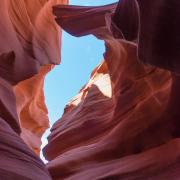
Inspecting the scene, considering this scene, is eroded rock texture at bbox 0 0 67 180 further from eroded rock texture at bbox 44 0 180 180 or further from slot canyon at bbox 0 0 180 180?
eroded rock texture at bbox 44 0 180 180

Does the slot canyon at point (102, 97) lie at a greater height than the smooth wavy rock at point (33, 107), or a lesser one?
greater

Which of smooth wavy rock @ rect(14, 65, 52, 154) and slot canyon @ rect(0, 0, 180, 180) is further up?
slot canyon @ rect(0, 0, 180, 180)

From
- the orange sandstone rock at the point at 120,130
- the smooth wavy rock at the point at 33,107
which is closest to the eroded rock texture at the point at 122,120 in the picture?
the orange sandstone rock at the point at 120,130

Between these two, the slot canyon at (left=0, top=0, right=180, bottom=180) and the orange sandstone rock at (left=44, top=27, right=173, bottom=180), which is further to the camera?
the orange sandstone rock at (left=44, top=27, right=173, bottom=180)

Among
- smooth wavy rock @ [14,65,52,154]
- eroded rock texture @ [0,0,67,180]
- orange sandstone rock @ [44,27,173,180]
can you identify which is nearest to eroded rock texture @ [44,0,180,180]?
orange sandstone rock @ [44,27,173,180]

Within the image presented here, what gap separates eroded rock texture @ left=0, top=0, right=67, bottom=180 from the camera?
1.76 m

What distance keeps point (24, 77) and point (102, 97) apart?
78 cm

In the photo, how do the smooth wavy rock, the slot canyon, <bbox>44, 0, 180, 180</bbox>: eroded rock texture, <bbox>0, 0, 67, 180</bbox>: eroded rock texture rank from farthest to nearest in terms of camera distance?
the smooth wavy rock < <bbox>44, 0, 180, 180</bbox>: eroded rock texture < <bbox>0, 0, 67, 180</bbox>: eroded rock texture < the slot canyon

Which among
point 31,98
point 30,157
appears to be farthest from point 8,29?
point 30,157

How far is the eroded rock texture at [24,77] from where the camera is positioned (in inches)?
69.1

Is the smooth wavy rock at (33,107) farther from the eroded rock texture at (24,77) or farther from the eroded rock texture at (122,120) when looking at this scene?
the eroded rock texture at (122,120)

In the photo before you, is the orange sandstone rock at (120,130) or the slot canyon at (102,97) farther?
the orange sandstone rock at (120,130)

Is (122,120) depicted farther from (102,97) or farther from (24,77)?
(102,97)

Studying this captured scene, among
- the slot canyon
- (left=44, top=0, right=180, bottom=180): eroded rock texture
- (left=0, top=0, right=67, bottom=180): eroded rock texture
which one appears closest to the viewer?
the slot canyon
